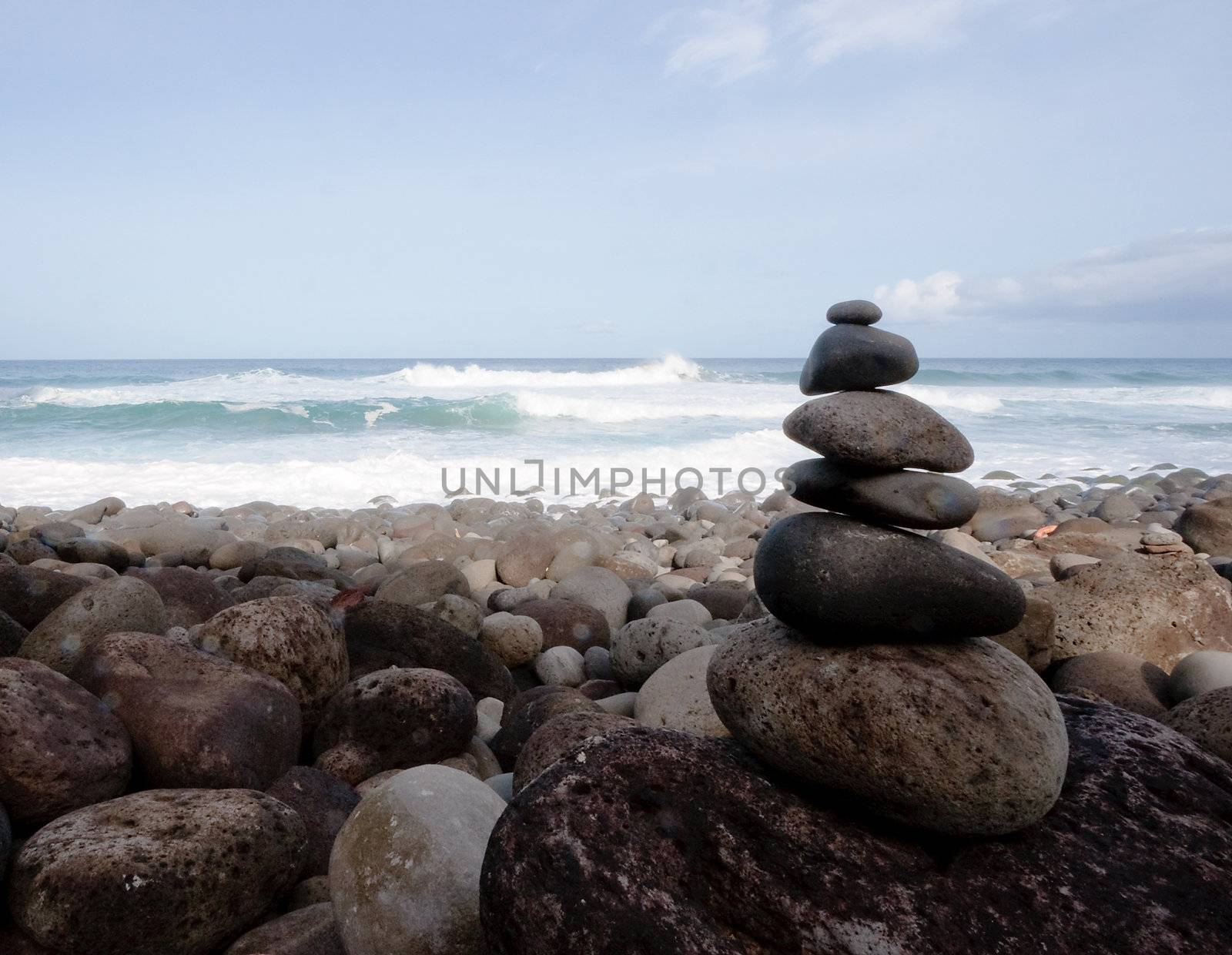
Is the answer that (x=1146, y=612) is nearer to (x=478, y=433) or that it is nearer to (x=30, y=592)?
(x=30, y=592)

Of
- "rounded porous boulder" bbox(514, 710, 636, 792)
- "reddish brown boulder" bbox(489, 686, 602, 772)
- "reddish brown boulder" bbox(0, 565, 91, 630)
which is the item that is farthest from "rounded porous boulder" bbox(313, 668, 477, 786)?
"reddish brown boulder" bbox(0, 565, 91, 630)

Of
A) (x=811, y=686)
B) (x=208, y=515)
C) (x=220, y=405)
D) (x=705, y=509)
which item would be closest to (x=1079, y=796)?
(x=811, y=686)

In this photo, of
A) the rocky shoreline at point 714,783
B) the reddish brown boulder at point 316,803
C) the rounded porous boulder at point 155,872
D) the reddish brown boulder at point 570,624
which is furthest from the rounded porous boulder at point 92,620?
the reddish brown boulder at point 570,624

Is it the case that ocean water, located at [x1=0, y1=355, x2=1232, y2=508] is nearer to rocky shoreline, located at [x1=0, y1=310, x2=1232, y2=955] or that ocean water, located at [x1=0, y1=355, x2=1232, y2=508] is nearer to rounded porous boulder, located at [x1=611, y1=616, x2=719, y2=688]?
rounded porous boulder, located at [x1=611, y1=616, x2=719, y2=688]

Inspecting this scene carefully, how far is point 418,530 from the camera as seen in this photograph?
1161 centimetres

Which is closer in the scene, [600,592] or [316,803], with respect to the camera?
[316,803]

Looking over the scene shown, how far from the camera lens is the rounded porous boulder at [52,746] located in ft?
9.77

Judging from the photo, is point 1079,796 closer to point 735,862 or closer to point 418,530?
point 735,862

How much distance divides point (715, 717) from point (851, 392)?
188cm

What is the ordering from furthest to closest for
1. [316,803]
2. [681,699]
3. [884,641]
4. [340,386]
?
[340,386] < [681,699] < [316,803] < [884,641]

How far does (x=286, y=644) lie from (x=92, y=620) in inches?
39.3

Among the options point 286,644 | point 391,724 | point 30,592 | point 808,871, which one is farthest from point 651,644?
point 30,592

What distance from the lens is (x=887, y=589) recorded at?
255 cm

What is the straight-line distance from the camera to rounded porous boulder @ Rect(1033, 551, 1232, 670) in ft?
16.6
